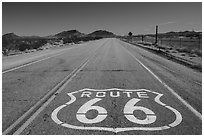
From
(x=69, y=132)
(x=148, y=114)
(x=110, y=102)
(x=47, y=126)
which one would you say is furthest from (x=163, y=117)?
(x=47, y=126)

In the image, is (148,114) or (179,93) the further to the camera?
(179,93)

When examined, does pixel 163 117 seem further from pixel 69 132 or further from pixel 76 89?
pixel 76 89

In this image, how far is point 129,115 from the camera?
15.3 feet

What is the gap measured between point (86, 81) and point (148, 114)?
12.8 feet

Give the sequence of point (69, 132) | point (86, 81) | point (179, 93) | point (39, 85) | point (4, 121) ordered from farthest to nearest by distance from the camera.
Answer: point (86, 81), point (39, 85), point (179, 93), point (4, 121), point (69, 132)

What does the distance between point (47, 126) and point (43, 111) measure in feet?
2.88

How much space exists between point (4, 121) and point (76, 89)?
113 inches

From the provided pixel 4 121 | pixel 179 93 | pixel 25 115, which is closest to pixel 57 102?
pixel 25 115

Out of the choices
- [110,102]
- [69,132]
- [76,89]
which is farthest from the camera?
[76,89]

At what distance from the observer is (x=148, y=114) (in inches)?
187

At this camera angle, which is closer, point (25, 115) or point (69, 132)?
point (69, 132)

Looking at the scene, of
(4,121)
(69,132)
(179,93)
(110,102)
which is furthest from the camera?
(179,93)

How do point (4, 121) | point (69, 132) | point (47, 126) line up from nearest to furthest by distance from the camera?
point (69, 132) → point (47, 126) → point (4, 121)

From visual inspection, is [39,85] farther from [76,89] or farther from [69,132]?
[69,132]
